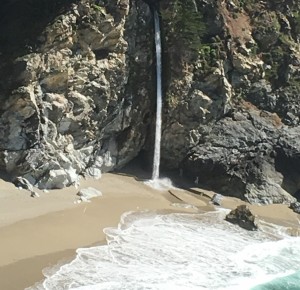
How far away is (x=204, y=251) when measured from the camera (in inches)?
822

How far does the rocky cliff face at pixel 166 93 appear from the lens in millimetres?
25094

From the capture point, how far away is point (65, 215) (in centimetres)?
2277

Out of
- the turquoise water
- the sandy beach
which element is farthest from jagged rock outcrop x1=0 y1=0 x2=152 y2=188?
the turquoise water

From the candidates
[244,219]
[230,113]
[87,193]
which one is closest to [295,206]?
[244,219]

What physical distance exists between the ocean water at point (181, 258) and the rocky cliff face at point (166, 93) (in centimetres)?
581

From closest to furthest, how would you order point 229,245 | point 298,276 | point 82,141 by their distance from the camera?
point 298,276 < point 229,245 < point 82,141

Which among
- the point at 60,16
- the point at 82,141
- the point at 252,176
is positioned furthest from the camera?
the point at 252,176

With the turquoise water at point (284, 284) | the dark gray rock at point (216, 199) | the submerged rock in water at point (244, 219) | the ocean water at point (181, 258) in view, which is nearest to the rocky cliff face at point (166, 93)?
the dark gray rock at point (216, 199)

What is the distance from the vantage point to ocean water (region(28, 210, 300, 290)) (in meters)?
17.3

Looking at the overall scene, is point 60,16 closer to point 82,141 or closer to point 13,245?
point 82,141

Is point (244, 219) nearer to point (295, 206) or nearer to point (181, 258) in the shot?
point (295, 206)

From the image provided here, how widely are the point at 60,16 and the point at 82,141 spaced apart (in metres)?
6.82

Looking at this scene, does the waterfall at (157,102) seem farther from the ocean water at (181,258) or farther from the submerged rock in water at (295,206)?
the submerged rock in water at (295,206)

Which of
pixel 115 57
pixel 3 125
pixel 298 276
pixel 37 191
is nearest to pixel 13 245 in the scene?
pixel 37 191
